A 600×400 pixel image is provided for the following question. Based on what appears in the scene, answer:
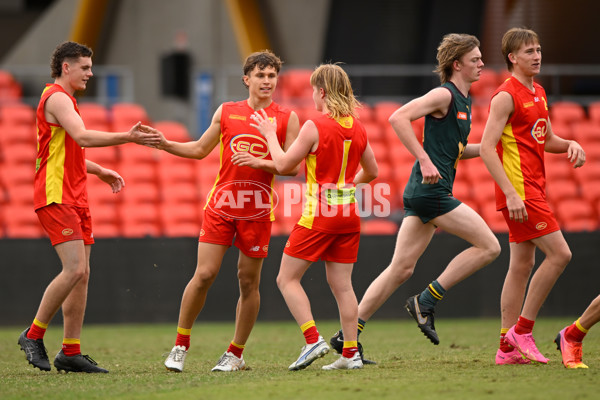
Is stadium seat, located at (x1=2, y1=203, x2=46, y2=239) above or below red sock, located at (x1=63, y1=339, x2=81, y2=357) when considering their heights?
above

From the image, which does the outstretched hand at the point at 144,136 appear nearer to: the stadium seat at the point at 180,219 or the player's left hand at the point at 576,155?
the player's left hand at the point at 576,155

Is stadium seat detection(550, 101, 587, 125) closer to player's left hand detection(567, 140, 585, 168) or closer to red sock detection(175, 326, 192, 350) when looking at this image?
player's left hand detection(567, 140, 585, 168)

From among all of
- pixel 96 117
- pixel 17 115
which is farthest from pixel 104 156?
pixel 17 115

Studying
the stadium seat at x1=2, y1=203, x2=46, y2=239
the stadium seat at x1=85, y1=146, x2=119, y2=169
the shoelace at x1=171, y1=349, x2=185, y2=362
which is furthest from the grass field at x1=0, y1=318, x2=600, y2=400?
the stadium seat at x1=85, y1=146, x2=119, y2=169

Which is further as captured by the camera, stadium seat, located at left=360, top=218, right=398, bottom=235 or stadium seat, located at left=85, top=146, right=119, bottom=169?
stadium seat, located at left=85, top=146, right=119, bottom=169

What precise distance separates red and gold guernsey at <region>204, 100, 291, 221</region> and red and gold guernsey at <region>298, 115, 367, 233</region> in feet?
1.23

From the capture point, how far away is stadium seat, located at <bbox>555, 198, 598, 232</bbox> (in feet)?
40.2

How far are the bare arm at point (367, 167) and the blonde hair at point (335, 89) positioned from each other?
1.13ft

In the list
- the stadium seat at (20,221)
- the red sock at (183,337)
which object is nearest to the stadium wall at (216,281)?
the stadium seat at (20,221)

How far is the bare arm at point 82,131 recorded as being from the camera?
618 cm

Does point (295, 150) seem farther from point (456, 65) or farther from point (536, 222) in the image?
point (536, 222)

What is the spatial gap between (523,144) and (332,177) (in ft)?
4.78

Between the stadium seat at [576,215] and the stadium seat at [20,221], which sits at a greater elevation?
the stadium seat at [576,215]

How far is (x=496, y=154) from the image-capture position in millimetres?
6223
